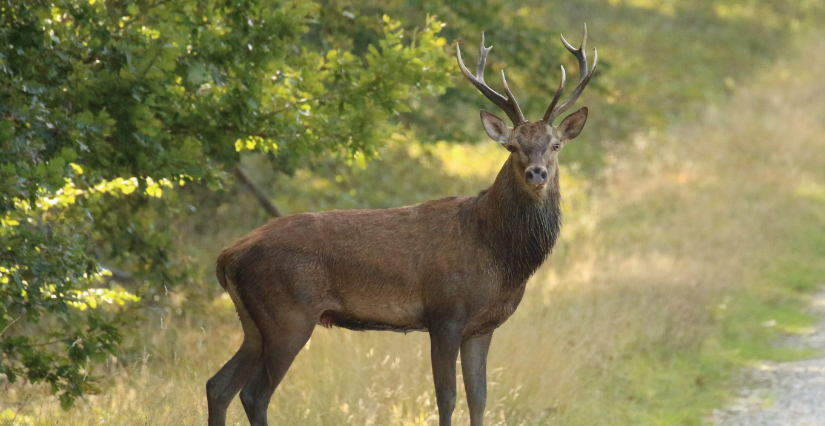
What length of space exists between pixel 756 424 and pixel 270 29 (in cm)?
469

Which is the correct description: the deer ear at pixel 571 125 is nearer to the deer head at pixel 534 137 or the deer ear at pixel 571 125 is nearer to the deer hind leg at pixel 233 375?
the deer head at pixel 534 137

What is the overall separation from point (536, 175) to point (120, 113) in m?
Answer: 2.66

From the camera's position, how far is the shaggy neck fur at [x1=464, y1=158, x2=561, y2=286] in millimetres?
5980

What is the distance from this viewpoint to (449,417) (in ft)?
19.4

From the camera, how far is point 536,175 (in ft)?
18.6

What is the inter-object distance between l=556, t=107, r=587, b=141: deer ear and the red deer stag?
0.35 ft

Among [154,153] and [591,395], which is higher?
[154,153]

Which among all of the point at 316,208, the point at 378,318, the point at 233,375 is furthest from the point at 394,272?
the point at 316,208

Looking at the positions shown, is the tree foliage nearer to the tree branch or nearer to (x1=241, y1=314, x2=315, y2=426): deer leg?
(x1=241, y1=314, x2=315, y2=426): deer leg

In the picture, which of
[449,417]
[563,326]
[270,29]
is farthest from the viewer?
[563,326]

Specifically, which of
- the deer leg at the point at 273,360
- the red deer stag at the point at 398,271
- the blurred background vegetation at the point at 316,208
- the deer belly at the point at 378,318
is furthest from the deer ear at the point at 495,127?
the deer leg at the point at 273,360

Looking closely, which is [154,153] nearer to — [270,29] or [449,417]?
[270,29]

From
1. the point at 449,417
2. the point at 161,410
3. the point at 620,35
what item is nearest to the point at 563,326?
the point at 449,417

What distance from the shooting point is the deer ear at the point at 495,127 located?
6293mm
